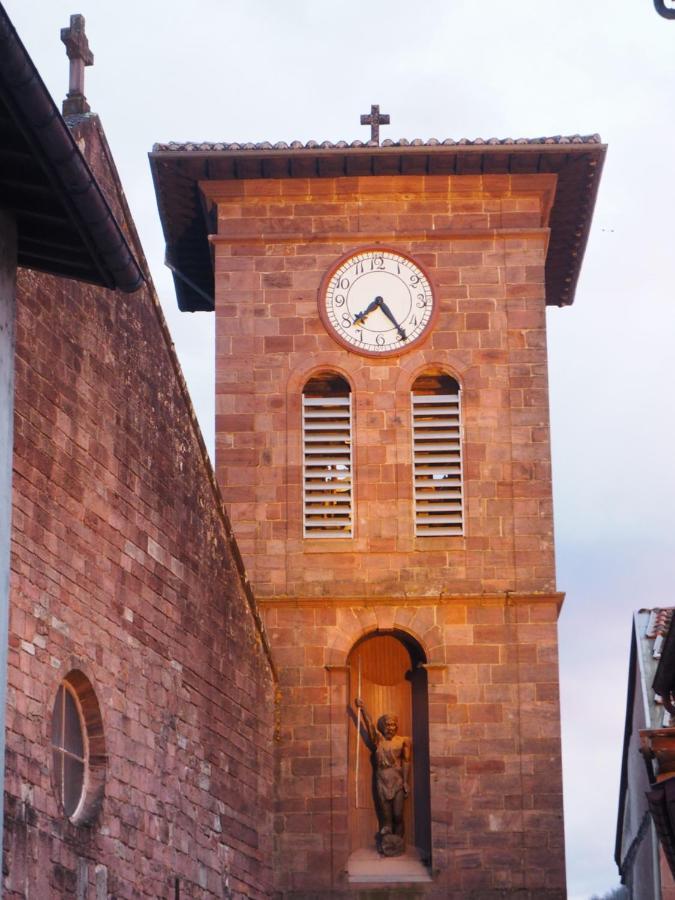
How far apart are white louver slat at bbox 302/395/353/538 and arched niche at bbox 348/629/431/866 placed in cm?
139

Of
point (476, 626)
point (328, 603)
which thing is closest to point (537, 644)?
point (476, 626)

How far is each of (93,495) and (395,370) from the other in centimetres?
929

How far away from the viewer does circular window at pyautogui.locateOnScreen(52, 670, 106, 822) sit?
1717 cm

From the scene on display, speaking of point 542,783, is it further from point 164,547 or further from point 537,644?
point 164,547

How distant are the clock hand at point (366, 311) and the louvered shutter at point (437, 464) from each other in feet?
3.67

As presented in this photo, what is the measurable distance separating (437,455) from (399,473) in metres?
0.49

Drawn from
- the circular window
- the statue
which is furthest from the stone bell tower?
the circular window

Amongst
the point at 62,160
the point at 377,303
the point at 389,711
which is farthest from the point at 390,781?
the point at 62,160

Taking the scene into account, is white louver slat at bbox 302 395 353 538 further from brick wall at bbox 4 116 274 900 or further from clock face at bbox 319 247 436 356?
brick wall at bbox 4 116 274 900

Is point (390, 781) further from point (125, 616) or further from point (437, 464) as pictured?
point (125, 616)

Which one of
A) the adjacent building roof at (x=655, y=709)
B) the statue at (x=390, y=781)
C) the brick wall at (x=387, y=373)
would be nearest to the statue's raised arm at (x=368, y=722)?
the statue at (x=390, y=781)

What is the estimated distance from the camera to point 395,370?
2666 centimetres

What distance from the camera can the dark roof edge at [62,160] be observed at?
1045cm

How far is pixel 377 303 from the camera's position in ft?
88.5
